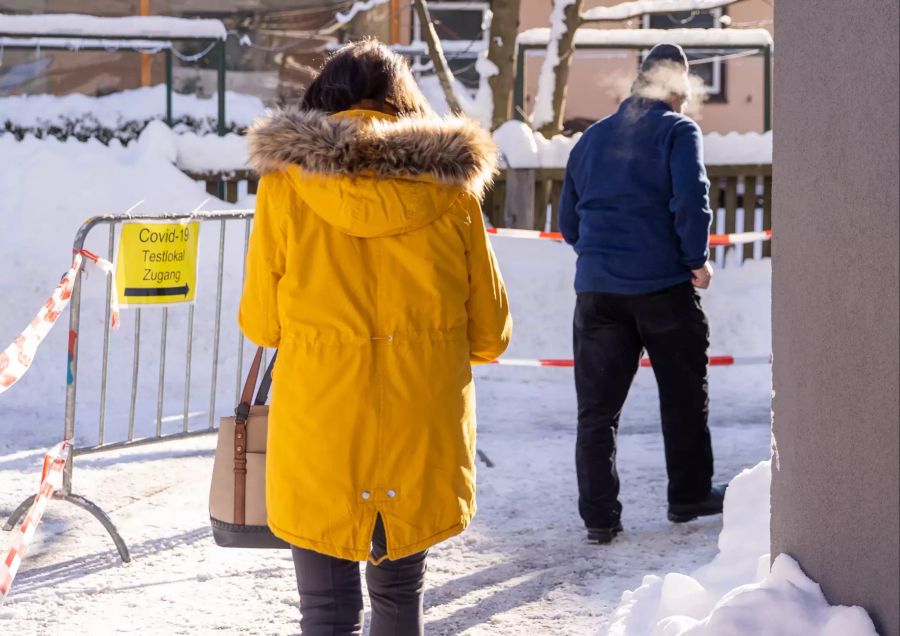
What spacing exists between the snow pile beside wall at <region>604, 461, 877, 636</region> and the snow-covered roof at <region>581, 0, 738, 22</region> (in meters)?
9.24

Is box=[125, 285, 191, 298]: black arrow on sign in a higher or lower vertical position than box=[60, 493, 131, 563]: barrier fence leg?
higher

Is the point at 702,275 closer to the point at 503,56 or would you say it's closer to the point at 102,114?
the point at 503,56

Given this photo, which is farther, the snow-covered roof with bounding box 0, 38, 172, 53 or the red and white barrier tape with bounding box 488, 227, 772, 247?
the snow-covered roof with bounding box 0, 38, 172, 53

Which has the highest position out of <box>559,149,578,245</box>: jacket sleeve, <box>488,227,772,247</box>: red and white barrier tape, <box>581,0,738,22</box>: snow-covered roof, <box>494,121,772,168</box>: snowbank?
<box>581,0,738,22</box>: snow-covered roof

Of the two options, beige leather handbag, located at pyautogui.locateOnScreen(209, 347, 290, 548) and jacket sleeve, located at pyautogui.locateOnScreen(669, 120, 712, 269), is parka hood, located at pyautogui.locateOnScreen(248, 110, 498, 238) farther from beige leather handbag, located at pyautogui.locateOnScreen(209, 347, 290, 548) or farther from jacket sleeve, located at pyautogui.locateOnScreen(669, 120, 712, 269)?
jacket sleeve, located at pyautogui.locateOnScreen(669, 120, 712, 269)

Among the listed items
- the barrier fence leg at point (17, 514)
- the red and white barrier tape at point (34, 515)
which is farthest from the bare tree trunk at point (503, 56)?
the red and white barrier tape at point (34, 515)

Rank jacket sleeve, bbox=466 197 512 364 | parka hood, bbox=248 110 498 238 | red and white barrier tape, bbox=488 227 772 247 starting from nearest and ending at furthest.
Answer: parka hood, bbox=248 110 498 238 → jacket sleeve, bbox=466 197 512 364 → red and white barrier tape, bbox=488 227 772 247

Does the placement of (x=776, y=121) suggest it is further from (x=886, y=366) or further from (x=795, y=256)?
(x=886, y=366)

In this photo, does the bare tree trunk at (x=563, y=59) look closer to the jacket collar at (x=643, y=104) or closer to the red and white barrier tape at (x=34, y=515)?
the jacket collar at (x=643, y=104)

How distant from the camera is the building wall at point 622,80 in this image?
18.6m

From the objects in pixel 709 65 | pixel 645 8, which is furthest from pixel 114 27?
pixel 709 65

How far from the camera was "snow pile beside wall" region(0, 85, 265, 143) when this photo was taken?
47.6ft

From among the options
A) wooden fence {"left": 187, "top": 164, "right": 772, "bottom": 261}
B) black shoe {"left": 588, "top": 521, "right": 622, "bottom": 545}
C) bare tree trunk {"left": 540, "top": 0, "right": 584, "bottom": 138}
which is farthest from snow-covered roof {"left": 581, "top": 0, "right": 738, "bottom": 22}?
black shoe {"left": 588, "top": 521, "right": 622, "bottom": 545}

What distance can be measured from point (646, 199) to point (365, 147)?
2513 millimetres
